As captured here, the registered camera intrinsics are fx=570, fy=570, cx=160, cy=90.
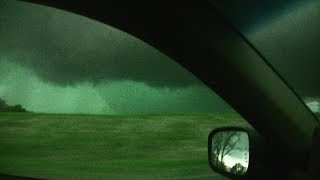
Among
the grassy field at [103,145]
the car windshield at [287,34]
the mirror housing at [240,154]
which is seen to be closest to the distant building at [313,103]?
the car windshield at [287,34]

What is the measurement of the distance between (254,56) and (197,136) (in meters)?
1.42

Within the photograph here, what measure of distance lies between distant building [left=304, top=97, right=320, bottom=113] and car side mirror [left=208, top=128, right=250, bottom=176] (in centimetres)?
39

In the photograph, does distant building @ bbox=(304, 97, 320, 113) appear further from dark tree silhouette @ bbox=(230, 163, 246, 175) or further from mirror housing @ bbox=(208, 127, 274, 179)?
dark tree silhouette @ bbox=(230, 163, 246, 175)

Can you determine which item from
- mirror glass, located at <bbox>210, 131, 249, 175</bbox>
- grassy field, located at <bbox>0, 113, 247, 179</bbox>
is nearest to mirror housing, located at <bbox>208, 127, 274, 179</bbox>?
mirror glass, located at <bbox>210, 131, 249, 175</bbox>

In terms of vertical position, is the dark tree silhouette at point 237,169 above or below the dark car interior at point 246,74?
below

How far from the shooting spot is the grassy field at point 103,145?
445 centimetres

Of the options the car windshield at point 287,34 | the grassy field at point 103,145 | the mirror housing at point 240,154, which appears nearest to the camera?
the car windshield at point 287,34

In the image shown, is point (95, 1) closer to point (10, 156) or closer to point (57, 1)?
point (57, 1)

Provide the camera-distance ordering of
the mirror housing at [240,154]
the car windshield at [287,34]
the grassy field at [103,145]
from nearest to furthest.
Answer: the car windshield at [287,34] → the mirror housing at [240,154] → the grassy field at [103,145]

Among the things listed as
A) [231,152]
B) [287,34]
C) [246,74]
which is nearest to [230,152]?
[231,152]

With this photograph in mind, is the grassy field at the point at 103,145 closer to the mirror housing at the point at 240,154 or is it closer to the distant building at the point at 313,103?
the mirror housing at the point at 240,154

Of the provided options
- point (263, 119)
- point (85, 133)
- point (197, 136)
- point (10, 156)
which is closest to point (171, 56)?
point (263, 119)

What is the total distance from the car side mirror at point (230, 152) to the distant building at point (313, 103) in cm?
39

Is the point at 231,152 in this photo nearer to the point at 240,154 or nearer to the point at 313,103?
the point at 240,154
